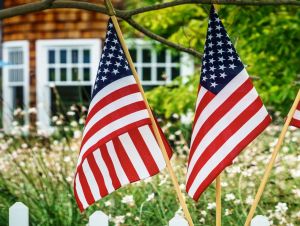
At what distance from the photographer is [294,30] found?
7609mm

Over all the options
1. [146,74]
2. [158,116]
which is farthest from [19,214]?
[146,74]

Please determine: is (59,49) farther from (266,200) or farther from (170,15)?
(266,200)

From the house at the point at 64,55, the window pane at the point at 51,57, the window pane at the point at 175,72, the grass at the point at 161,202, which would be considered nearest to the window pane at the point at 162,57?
the house at the point at 64,55

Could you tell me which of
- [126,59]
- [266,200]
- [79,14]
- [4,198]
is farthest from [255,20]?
[79,14]

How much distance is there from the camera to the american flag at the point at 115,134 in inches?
156

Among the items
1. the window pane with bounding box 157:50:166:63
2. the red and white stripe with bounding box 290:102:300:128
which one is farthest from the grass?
the window pane with bounding box 157:50:166:63

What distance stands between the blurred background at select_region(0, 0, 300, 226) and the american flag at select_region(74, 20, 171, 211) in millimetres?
976

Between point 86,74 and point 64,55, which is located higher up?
point 64,55

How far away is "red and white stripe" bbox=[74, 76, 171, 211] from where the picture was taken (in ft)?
13.0

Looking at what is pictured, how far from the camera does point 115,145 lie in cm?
411

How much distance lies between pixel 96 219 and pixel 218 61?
3.32ft

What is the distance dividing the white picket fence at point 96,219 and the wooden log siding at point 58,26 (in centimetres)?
1190

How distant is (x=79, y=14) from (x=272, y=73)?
890 cm

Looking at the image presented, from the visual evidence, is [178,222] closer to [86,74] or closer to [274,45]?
[274,45]
